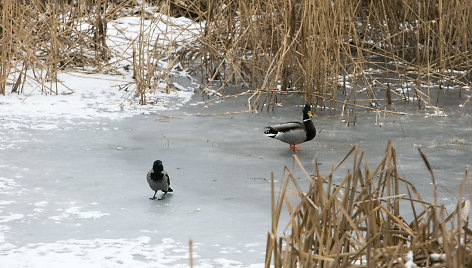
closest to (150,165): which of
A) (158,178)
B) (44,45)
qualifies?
(158,178)

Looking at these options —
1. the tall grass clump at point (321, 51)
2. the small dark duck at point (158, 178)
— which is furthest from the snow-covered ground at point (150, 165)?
the tall grass clump at point (321, 51)

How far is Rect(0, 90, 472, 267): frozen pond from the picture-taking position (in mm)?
4391

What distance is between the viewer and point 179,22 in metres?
11.6

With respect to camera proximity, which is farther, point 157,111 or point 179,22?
point 179,22

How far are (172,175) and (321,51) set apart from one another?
Answer: 8.46 feet

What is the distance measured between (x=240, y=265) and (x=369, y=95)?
5.34 metres

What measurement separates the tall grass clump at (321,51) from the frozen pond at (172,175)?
0.33 m

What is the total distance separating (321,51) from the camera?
25.8 ft

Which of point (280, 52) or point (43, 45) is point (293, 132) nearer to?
point (280, 52)

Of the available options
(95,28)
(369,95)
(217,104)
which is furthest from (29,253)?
(95,28)

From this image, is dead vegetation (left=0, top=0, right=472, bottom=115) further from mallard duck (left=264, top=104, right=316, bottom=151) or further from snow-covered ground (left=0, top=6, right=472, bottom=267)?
mallard duck (left=264, top=104, right=316, bottom=151)

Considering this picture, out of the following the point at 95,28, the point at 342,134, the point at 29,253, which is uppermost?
the point at 95,28

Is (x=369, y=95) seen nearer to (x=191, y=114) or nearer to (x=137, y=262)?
(x=191, y=114)

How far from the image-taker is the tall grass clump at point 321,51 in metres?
8.05
